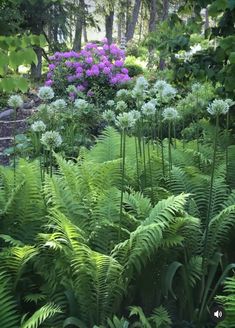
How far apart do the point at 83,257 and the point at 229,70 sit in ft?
7.02

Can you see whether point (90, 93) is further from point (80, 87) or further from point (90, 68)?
point (90, 68)

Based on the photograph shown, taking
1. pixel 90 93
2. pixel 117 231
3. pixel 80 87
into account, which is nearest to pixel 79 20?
pixel 80 87

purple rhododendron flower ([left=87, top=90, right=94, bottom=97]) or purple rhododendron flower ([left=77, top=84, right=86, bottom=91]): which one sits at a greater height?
purple rhododendron flower ([left=77, top=84, right=86, bottom=91])

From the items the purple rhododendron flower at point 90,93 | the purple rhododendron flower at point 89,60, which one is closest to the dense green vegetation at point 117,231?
the purple rhododendron flower at point 90,93

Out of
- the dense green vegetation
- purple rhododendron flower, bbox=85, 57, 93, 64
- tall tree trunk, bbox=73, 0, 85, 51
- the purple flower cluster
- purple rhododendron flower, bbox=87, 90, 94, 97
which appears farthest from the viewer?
tall tree trunk, bbox=73, 0, 85, 51

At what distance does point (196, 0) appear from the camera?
4.29m

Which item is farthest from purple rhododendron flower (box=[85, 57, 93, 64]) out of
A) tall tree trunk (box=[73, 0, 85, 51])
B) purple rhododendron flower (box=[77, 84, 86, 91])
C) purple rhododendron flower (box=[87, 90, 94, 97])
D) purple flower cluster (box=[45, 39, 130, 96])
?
tall tree trunk (box=[73, 0, 85, 51])

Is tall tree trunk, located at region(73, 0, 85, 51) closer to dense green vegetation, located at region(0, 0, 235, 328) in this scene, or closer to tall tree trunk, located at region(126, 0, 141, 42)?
tall tree trunk, located at region(126, 0, 141, 42)

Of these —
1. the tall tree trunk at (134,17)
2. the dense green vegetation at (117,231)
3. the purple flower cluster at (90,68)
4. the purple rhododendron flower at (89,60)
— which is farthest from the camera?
the tall tree trunk at (134,17)

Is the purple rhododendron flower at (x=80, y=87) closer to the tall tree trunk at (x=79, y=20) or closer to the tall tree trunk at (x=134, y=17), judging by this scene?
the tall tree trunk at (x=79, y=20)

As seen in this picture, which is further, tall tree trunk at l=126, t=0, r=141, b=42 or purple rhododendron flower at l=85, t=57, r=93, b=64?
tall tree trunk at l=126, t=0, r=141, b=42

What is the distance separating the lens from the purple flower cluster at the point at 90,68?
35.4 feet

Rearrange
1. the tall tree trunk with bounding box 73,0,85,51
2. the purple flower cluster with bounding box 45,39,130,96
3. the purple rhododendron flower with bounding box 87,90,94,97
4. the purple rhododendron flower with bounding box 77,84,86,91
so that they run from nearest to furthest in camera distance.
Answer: the purple rhododendron flower with bounding box 87,90,94,97 < the purple rhododendron flower with bounding box 77,84,86,91 < the purple flower cluster with bounding box 45,39,130,96 < the tall tree trunk with bounding box 73,0,85,51

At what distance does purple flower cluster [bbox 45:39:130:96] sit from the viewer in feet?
35.4
